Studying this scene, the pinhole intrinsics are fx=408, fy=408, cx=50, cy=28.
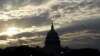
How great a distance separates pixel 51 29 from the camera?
194250mm

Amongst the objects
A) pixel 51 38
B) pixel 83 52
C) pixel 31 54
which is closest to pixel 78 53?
pixel 83 52

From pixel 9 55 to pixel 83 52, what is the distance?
51.0m

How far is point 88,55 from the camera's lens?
16238cm

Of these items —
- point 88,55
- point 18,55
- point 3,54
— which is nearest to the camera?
point 18,55

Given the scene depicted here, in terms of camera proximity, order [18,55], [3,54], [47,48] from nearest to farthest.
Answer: [18,55]
[3,54]
[47,48]

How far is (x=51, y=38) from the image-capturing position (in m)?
184

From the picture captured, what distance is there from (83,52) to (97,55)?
8.01 m

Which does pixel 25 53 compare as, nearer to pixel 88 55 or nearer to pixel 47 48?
pixel 88 55

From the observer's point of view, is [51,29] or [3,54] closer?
[3,54]

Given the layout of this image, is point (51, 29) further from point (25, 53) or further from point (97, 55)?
point (25, 53)

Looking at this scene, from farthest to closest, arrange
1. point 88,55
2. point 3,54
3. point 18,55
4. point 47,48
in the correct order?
point 47,48
point 88,55
point 3,54
point 18,55

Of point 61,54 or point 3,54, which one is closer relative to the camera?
point 3,54

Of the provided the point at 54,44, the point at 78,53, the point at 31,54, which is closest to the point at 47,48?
the point at 54,44

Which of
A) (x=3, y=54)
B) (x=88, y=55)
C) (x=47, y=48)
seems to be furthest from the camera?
(x=47, y=48)
